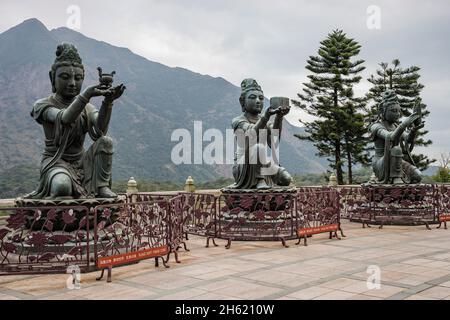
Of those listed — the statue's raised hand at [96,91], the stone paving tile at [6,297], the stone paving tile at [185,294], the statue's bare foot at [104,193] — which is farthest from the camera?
the statue's bare foot at [104,193]

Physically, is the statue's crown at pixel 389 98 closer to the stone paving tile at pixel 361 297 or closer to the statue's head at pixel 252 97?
the statue's head at pixel 252 97

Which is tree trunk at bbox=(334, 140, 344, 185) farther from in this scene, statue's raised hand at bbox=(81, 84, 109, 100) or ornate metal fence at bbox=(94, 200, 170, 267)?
statue's raised hand at bbox=(81, 84, 109, 100)

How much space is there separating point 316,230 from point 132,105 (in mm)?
48221

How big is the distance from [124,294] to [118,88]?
266 cm

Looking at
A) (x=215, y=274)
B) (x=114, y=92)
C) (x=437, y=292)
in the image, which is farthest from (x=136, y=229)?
(x=437, y=292)

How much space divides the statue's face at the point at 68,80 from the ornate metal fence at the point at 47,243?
1791mm

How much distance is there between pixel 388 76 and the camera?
84.3 feet

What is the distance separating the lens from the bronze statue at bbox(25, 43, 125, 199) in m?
6.57

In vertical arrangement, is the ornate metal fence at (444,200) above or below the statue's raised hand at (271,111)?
below

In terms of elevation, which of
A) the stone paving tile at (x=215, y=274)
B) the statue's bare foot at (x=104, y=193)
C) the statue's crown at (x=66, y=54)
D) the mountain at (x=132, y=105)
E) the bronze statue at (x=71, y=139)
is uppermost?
the mountain at (x=132, y=105)

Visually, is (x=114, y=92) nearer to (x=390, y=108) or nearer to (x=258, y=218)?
(x=258, y=218)

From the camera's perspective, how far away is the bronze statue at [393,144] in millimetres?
10812

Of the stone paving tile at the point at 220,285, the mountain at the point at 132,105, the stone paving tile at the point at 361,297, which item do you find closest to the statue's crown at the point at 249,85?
the stone paving tile at the point at 220,285
